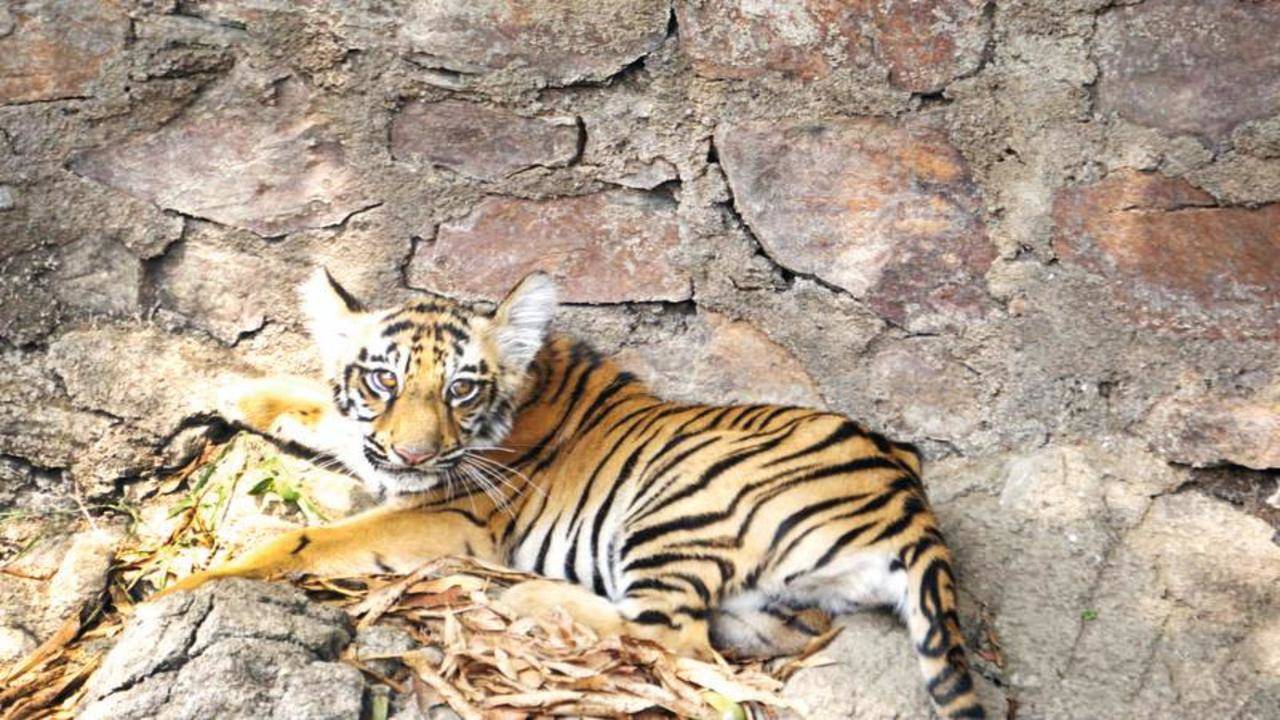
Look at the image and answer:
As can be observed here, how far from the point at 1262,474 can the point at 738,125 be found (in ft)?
5.41

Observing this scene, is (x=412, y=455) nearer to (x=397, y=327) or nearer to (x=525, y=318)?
(x=397, y=327)

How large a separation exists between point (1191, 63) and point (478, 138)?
6.31ft

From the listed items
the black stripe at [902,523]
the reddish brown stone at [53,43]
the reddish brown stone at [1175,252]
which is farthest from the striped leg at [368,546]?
the reddish brown stone at [1175,252]

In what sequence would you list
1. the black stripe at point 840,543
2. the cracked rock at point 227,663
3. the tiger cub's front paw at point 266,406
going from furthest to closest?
the tiger cub's front paw at point 266,406
the black stripe at point 840,543
the cracked rock at point 227,663

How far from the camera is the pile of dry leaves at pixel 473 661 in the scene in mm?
3641

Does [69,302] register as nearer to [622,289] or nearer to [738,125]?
[622,289]

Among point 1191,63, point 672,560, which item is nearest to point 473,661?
point 672,560

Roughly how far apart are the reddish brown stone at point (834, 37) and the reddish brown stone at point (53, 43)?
1613mm

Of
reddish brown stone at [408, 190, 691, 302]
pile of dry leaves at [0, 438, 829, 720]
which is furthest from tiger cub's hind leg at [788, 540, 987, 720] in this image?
reddish brown stone at [408, 190, 691, 302]

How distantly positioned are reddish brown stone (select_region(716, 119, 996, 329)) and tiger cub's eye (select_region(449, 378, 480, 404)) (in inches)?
36.6

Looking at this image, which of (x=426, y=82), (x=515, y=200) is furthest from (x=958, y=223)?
(x=426, y=82)

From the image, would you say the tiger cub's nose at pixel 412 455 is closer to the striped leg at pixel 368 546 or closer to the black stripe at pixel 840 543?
the striped leg at pixel 368 546

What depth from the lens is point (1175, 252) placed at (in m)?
3.87

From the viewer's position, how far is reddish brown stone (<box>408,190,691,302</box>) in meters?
4.39
